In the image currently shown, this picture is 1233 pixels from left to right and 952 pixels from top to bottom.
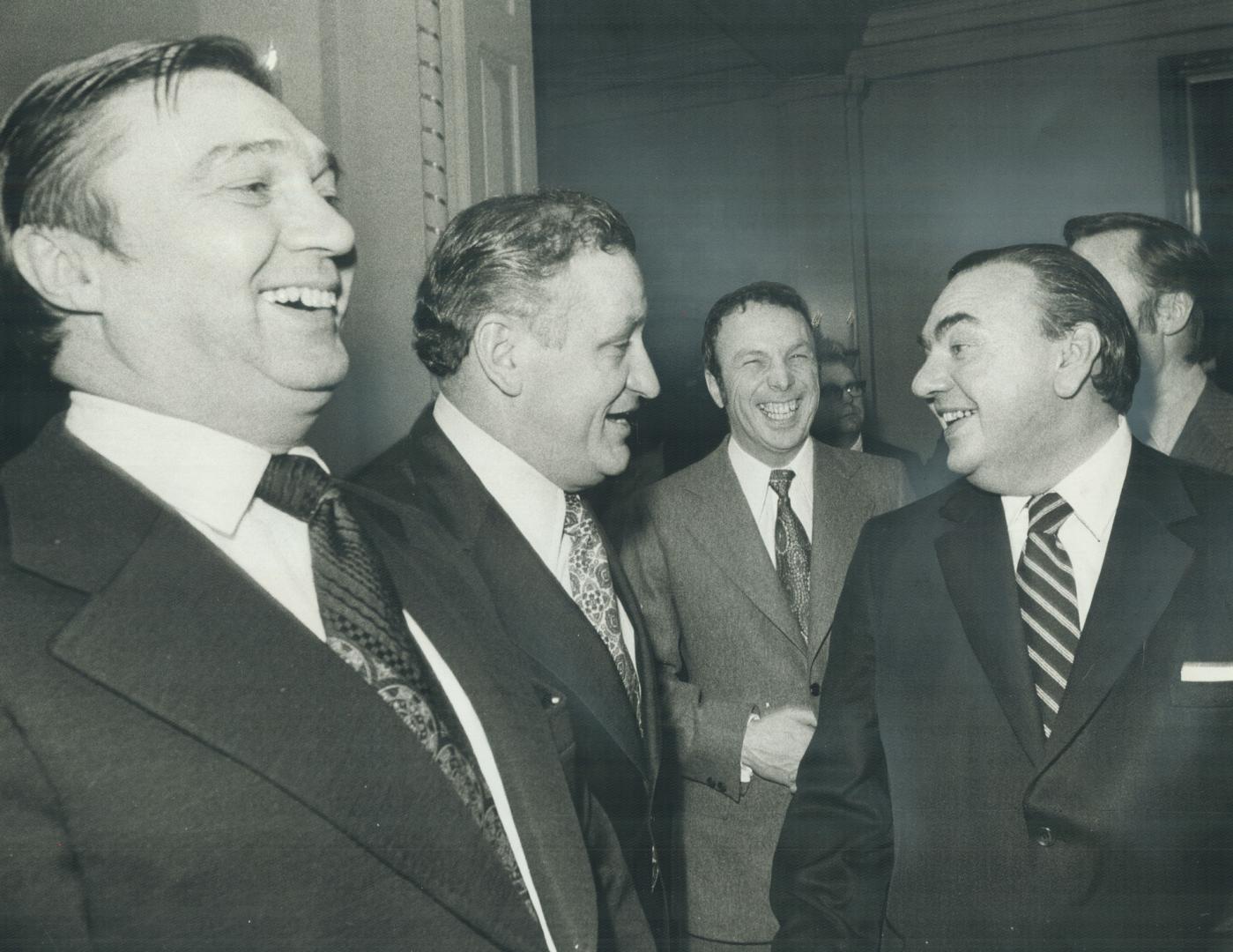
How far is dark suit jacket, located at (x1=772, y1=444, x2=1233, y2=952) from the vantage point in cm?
141

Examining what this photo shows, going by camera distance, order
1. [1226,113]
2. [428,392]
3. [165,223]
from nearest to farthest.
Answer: [165,223], [428,392], [1226,113]

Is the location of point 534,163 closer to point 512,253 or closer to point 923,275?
point 512,253

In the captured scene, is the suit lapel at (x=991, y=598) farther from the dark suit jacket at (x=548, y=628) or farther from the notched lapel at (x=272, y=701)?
the notched lapel at (x=272, y=701)

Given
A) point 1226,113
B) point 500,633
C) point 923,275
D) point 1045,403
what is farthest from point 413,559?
point 1226,113

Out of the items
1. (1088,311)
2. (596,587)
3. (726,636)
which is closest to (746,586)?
(726,636)

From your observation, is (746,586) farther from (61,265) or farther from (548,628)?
(61,265)

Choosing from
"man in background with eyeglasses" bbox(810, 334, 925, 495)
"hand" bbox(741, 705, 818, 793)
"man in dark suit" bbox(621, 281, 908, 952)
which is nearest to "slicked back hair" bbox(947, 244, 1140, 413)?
"man in dark suit" bbox(621, 281, 908, 952)

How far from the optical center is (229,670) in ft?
2.76

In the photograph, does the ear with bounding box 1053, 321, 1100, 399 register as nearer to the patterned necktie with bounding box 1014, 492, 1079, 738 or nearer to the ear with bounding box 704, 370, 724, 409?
the patterned necktie with bounding box 1014, 492, 1079, 738

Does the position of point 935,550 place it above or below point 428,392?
below

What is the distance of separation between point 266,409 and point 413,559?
302 mm

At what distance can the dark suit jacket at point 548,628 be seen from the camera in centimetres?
136

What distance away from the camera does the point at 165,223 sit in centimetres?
90

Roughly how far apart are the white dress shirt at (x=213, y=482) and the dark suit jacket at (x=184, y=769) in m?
0.03
